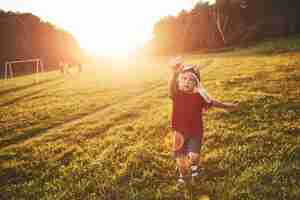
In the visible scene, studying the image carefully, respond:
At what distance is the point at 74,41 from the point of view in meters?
86.9

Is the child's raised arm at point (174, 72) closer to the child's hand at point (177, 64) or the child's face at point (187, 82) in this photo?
the child's hand at point (177, 64)

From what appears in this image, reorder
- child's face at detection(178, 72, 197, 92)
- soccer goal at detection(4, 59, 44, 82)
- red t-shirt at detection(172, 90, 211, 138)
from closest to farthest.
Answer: child's face at detection(178, 72, 197, 92), red t-shirt at detection(172, 90, 211, 138), soccer goal at detection(4, 59, 44, 82)

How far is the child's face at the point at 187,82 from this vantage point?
5297 mm

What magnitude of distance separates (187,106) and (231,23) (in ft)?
178

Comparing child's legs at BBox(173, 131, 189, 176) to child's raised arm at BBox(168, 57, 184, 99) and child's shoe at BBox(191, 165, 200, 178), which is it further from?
child's raised arm at BBox(168, 57, 184, 99)

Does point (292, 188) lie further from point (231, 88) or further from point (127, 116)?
point (231, 88)

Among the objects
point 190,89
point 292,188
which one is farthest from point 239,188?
point 190,89

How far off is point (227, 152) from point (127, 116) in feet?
20.4

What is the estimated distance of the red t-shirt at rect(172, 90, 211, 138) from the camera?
541 centimetres

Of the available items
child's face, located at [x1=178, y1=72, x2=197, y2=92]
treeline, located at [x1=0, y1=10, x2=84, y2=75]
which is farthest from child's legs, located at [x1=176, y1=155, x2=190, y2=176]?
treeline, located at [x1=0, y1=10, x2=84, y2=75]

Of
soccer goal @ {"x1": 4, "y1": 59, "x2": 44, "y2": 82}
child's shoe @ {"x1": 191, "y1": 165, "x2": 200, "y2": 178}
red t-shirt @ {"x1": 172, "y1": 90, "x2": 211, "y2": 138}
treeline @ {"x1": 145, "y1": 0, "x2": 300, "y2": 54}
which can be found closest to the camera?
red t-shirt @ {"x1": 172, "y1": 90, "x2": 211, "y2": 138}

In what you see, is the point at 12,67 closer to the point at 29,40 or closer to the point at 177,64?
the point at 29,40

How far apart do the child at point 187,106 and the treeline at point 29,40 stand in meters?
51.6

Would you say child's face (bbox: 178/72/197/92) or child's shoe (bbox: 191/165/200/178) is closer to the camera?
child's face (bbox: 178/72/197/92)
